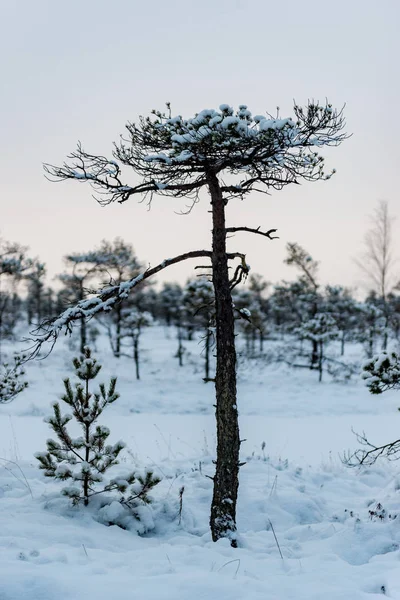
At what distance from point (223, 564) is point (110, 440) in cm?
761

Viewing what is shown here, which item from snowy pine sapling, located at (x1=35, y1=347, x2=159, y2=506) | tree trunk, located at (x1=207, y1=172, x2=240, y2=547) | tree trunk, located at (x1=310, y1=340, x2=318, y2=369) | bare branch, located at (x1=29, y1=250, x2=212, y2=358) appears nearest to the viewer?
bare branch, located at (x1=29, y1=250, x2=212, y2=358)

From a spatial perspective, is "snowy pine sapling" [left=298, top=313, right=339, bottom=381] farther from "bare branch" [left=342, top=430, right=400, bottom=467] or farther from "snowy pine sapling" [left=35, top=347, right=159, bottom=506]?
"snowy pine sapling" [left=35, top=347, right=159, bottom=506]

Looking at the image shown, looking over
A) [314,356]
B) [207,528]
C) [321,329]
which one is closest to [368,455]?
[207,528]

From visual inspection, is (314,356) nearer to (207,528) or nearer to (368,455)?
(368,455)

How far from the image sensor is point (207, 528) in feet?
19.3

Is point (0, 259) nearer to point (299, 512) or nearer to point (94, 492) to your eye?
point (94, 492)

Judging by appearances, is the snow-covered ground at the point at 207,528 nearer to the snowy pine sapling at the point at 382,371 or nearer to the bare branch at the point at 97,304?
the snowy pine sapling at the point at 382,371


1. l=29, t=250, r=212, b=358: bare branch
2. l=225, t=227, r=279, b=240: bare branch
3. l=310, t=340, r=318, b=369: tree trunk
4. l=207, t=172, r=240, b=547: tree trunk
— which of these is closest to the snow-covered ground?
l=207, t=172, r=240, b=547: tree trunk

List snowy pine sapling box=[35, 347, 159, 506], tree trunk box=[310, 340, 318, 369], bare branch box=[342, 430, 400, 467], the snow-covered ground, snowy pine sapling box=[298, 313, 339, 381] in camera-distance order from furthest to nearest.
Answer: tree trunk box=[310, 340, 318, 369], snowy pine sapling box=[298, 313, 339, 381], bare branch box=[342, 430, 400, 467], snowy pine sapling box=[35, 347, 159, 506], the snow-covered ground

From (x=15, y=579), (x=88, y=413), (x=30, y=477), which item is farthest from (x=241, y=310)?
(x=30, y=477)

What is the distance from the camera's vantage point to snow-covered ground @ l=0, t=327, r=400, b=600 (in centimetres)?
354

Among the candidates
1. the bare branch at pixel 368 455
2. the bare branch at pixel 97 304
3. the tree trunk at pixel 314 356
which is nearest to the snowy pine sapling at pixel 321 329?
the tree trunk at pixel 314 356

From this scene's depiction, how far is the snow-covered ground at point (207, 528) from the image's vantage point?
11.6ft

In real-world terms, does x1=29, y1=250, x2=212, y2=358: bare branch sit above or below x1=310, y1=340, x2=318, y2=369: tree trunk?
above
